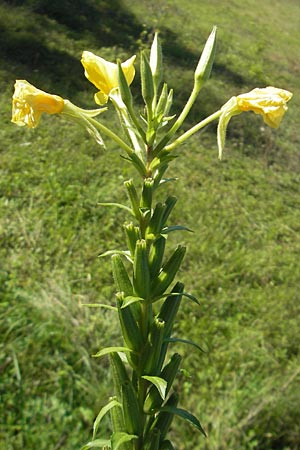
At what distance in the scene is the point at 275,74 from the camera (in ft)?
34.1

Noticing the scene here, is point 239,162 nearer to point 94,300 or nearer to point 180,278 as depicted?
point 180,278

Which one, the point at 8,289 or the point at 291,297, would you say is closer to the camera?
the point at 8,289

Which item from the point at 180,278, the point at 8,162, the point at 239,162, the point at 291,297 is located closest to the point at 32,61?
the point at 8,162

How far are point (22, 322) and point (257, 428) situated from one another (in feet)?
5.08

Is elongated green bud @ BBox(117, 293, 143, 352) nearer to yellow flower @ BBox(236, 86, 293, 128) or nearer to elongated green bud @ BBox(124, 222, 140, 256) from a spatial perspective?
elongated green bud @ BBox(124, 222, 140, 256)

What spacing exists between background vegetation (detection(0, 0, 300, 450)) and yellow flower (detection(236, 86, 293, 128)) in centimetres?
214

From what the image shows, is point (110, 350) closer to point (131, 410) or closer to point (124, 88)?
point (131, 410)

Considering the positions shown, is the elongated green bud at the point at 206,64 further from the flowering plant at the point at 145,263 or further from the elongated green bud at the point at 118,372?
the elongated green bud at the point at 118,372

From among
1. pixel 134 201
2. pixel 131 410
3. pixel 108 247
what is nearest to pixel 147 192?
pixel 134 201

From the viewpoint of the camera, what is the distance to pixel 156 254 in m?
0.96

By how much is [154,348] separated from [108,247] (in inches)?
136

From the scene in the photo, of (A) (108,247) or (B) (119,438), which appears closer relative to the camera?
(B) (119,438)

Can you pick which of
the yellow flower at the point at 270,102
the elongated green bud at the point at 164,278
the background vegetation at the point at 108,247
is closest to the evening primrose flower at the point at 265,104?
the yellow flower at the point at 270,102

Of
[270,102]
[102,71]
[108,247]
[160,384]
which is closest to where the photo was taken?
[160,384]
